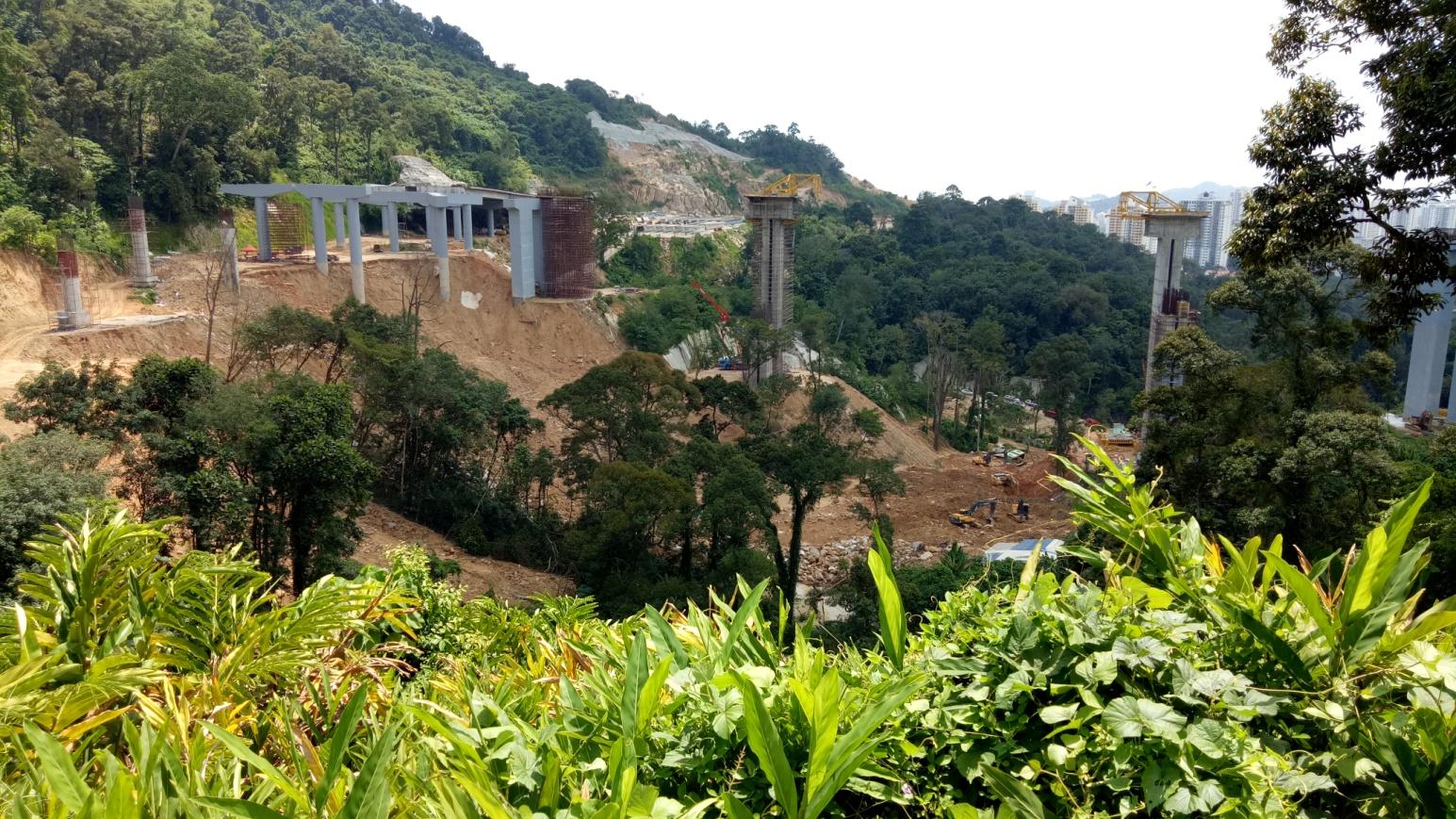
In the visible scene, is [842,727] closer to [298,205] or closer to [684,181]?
[298,205]

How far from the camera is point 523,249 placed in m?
25.9

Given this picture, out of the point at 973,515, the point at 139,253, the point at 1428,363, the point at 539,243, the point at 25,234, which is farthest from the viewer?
the point at 539,243

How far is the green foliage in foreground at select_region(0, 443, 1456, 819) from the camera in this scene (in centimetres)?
166

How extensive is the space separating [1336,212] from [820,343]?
22.2 meters

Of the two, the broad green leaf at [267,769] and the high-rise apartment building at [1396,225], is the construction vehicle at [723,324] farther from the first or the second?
the broad green leaf at [267,769]

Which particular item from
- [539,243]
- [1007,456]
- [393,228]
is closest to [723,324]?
[539,243]

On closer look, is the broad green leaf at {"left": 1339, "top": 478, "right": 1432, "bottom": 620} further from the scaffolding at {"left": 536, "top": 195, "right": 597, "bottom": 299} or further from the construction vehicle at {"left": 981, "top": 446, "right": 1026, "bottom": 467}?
the construction vehicle at {"left": 981, "top": 446, "right": 1026, "bottom": 467}

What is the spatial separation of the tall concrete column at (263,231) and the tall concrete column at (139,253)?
9.93ft

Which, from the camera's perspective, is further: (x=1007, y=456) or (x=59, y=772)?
(x=1007, y=456)

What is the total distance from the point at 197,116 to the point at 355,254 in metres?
6.34

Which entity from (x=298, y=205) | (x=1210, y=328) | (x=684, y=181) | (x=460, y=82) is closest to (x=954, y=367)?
(x=1210, y=328)

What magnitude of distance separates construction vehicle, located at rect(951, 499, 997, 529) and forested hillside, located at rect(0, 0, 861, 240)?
20.1 metres

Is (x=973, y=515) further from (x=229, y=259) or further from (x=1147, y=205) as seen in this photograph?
(x=229, y=259)

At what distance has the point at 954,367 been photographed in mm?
30375
